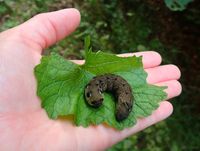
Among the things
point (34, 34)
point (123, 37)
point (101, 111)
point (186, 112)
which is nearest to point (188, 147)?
point (186, 112)

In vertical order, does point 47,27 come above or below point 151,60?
above

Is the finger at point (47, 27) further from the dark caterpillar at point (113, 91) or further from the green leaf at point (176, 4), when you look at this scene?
the green leaf at point (176, 4)

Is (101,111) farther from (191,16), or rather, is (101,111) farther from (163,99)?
(191,16)

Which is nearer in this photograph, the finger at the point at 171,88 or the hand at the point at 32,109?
the hand at the point at 32,109

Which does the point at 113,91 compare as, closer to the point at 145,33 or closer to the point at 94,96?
the point at 94,96

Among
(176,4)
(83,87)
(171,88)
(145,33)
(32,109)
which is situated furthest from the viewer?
(145,33)

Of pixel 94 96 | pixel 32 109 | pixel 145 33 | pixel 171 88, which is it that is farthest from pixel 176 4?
pixel 32 109

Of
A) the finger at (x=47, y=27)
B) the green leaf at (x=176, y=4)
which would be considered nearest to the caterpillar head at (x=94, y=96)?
the finger at (x=47, y=27)
